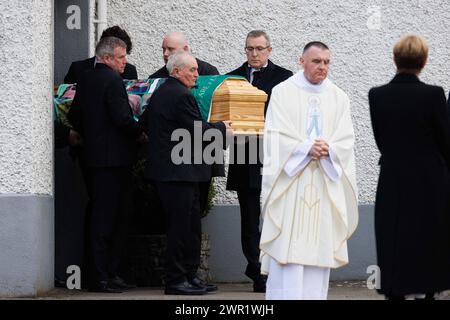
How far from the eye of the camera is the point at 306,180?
30.5 ft

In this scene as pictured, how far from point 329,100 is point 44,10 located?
2.53 m

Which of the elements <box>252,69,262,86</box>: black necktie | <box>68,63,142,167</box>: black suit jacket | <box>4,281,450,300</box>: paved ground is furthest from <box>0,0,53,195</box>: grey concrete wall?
<box>252,69,262,86</box>: black necktie

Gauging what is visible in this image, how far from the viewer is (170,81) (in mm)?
10516

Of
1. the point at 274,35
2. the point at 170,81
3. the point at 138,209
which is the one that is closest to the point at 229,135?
the point at 170,81

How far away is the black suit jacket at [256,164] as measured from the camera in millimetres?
11016

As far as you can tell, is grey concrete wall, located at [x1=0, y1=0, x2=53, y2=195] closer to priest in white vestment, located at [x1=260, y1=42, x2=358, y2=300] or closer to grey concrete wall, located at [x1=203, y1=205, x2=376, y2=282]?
priest in white vestment, located at [x1=260, y1=42, x2=358, y2=300]

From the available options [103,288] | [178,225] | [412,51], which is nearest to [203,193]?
[178,225]

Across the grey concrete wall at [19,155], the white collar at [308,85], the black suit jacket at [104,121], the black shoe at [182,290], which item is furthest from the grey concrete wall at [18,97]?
the white collar at [308,85]

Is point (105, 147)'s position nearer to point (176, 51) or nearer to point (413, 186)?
point (176, 51)

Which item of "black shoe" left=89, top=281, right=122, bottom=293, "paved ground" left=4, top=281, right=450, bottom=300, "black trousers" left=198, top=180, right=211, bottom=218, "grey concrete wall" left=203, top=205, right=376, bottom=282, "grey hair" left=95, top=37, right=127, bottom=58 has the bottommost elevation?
"paved ground" left=4, top=281, right=450, bottom=300

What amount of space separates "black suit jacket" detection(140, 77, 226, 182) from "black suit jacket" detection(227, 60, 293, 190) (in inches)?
25.2

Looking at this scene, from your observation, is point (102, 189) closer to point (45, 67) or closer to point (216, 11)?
point (45, 67)

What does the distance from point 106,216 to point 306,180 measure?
2.14 metres

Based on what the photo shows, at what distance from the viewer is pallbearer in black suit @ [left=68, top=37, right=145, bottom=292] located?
10703mm
